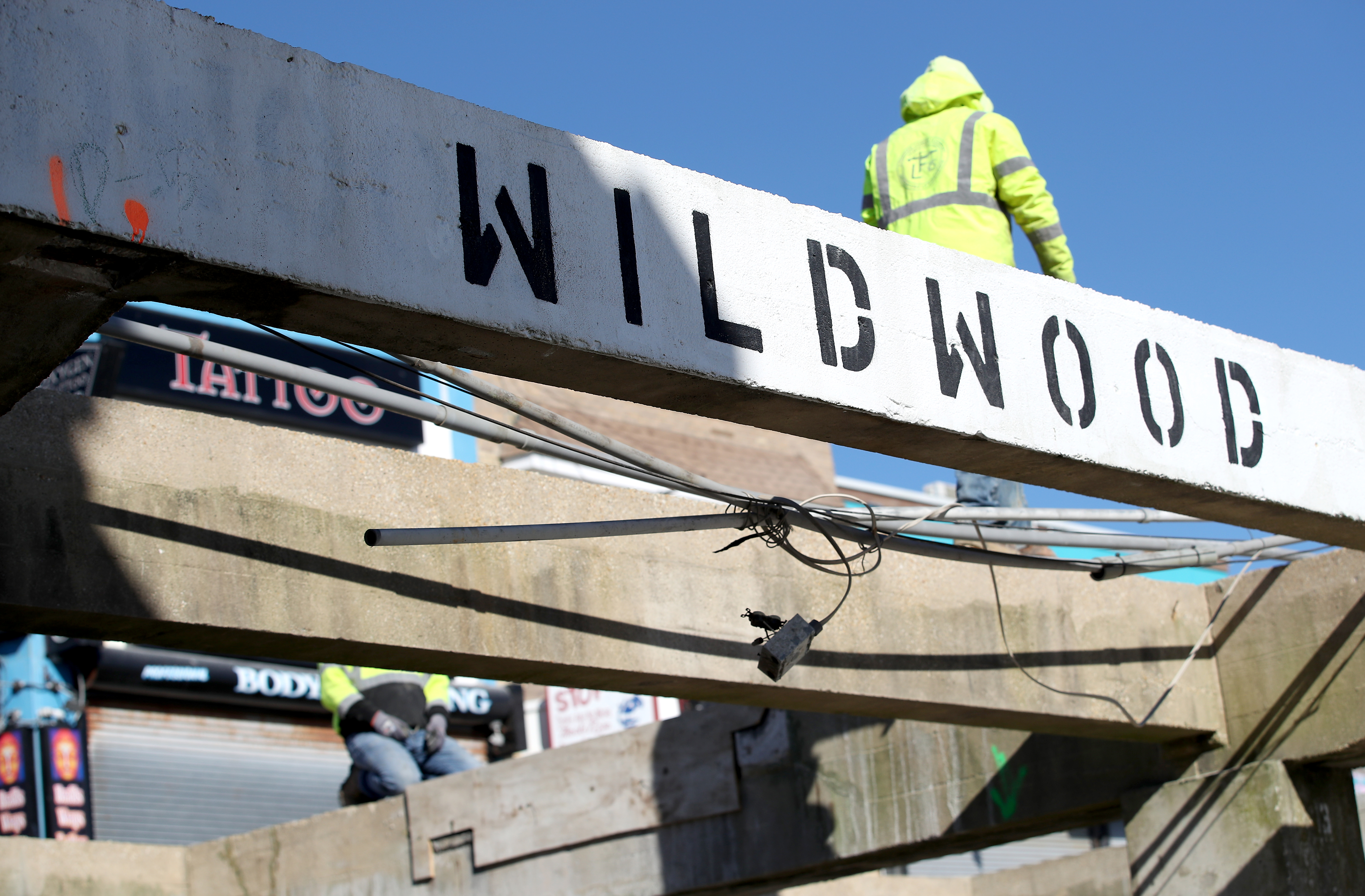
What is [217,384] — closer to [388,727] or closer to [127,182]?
[388,727]

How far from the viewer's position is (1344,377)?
245 inches

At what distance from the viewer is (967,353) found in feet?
16.5

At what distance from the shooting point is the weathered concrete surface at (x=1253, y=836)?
759 centimetres

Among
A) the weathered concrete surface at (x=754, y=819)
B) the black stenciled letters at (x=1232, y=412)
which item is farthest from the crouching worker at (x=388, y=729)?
the black stenciled letters at (x=1232, y=412)

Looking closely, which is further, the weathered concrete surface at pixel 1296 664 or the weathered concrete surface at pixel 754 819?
the weathered concrete surface at pixel 754 819

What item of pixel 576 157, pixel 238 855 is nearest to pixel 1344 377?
pixel 576 157

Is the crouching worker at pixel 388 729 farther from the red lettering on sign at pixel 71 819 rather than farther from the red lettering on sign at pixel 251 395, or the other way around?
the red lettering on sign at pixel 251 395

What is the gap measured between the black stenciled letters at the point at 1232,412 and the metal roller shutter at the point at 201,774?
11085 mm

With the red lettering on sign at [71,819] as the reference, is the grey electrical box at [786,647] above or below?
below

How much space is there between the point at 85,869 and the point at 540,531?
18.1 ft

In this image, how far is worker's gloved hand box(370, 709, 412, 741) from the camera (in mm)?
10828

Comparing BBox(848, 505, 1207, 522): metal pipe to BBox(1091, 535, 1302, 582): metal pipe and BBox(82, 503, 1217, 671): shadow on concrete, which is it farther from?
BBox(82, 503, 1217, 671): shadow on concrete

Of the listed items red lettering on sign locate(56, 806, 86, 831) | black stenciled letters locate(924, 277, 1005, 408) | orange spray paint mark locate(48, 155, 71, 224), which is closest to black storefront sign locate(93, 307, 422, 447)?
red lettering on sign locate(56, 806, 86, 831)

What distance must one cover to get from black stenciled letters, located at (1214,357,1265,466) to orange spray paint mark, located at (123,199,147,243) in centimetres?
375
